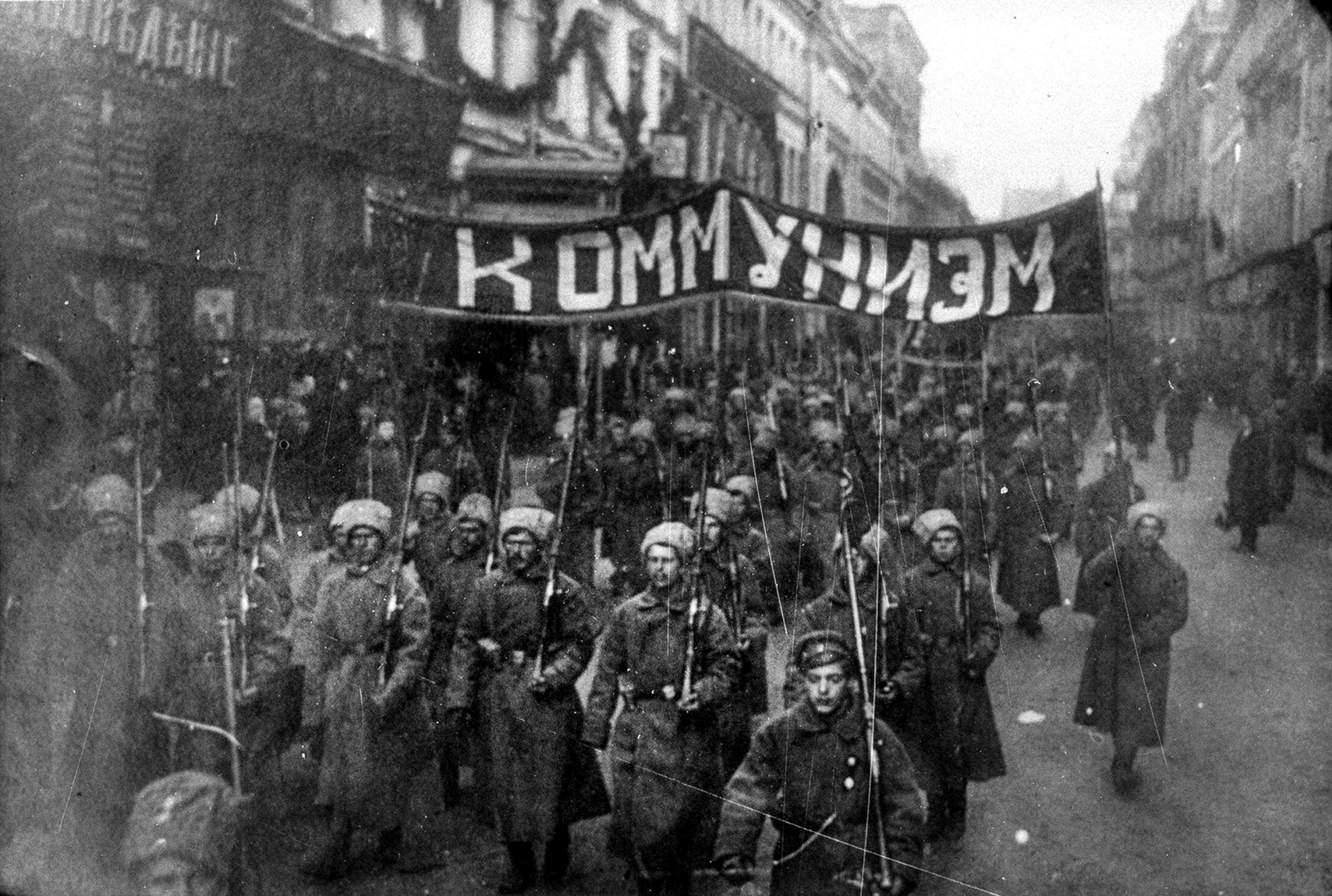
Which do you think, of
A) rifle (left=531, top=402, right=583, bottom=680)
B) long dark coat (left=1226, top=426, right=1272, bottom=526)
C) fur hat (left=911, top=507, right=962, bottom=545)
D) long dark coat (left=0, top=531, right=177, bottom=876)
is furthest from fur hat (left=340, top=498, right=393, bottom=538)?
long dark coat (left=1226, top=426, right=1272, bottom=526)

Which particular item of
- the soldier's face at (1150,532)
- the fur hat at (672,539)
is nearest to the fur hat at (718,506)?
the fur hat at (672,539)

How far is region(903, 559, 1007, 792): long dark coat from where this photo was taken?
4.22 meters

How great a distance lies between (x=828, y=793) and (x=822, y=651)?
46 centimetres

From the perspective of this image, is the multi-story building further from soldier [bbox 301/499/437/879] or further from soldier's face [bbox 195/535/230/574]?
soldier's face [bbox 195/535/230/574]

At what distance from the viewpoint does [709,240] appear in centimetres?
463

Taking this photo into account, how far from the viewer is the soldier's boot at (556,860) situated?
4.09 m

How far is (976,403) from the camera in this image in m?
5.79

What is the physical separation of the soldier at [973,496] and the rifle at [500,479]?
2.41 m

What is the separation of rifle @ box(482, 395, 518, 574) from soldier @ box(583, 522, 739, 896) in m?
0.79

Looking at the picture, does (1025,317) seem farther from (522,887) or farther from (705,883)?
(522,887)

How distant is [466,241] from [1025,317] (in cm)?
249

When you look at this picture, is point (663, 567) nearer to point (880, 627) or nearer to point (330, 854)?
point (880, 627)

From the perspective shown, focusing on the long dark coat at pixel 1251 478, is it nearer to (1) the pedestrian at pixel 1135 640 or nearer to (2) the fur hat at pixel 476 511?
(1) the pedestrian at pixel 1135 640

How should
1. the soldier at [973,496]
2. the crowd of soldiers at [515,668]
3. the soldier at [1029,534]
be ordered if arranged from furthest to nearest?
the soldier at [973,496]
the soldier at [1029,534]
the crowd of soldiers at [515,668]
